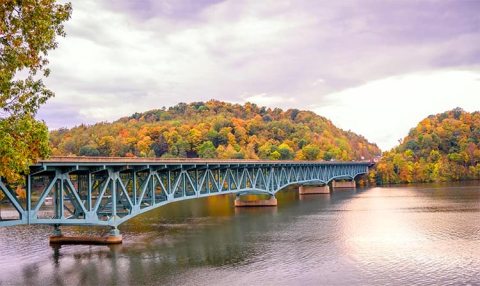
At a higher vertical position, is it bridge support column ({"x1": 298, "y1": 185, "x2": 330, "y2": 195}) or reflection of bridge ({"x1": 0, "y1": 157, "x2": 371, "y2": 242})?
reflection of bridge ({"x1": 0, "y1": 157, "x2": 371, "y2": 242})

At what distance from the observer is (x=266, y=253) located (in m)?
48.1

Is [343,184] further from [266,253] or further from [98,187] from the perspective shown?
[266,253]

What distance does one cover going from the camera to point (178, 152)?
624 feet

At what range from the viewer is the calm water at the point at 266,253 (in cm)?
3831

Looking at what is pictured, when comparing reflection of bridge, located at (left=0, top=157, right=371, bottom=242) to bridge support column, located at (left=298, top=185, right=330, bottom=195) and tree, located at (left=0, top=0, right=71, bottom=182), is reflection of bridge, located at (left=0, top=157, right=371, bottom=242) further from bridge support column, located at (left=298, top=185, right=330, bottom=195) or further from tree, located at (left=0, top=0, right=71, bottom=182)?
bridge support column, located at (left=298, top=185, right=330, bottom=195)

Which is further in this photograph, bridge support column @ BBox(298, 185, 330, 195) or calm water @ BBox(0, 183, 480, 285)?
bridge support column @ BBox(298, 185, 330, 195)

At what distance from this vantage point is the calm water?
1508 inches

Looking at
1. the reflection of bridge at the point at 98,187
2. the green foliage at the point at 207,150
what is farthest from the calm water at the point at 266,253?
the green foliage at the point at 207,150

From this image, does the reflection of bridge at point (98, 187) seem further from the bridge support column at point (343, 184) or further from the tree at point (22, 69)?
the bridge support column at point (343, 184)

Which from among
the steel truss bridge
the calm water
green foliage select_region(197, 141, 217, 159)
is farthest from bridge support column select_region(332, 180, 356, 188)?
the calm water

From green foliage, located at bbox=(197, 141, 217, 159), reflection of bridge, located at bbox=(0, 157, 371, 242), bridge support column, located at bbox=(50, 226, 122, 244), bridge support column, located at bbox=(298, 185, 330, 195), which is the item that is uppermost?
green foliage, located at bbox=(197, 141, 217, 159)

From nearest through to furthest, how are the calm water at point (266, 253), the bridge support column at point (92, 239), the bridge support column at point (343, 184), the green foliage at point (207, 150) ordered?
1. the calm water at point (266, 253)
2. the bridge support column at point (92, 239)
3. the bridge support column at point (343, 184)
4. the green foliage at point (207, 150)

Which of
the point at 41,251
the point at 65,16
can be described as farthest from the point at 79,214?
the point at 65,16

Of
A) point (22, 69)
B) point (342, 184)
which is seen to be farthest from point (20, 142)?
point (342, 184)
